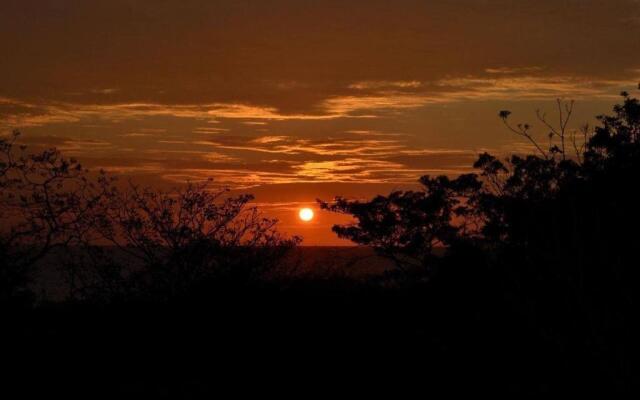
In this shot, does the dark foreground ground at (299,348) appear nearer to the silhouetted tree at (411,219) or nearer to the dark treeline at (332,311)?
the dark treeline at (332,311)

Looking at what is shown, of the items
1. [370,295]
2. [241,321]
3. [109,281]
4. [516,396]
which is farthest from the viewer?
[109,281]

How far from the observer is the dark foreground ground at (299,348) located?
41.1ft

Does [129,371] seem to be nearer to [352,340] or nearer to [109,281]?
[352,340]

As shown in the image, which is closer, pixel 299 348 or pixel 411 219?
pixel 299 348

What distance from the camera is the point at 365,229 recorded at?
3209cm

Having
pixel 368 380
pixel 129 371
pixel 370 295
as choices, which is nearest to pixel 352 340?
pixel 368 380

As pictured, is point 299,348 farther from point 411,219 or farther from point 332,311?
point 411,219

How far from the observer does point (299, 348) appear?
13.9 metres

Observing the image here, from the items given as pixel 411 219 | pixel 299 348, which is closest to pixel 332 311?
pixel 299 348

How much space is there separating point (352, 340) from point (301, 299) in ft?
6.86

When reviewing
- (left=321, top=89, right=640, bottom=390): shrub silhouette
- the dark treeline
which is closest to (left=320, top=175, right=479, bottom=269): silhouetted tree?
(left=321, top=89, right=640, bottom=390): shrub silhouette

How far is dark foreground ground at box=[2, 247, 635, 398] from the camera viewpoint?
12.5 metres

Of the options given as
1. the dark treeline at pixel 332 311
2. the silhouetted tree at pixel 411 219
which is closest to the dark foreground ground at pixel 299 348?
the dark treeline at pixel 332 311

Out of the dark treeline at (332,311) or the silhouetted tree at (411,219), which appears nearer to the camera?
the dark treeline at (332,311)
